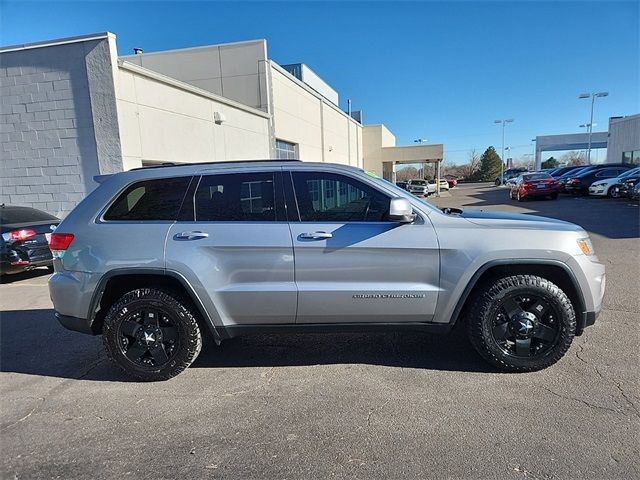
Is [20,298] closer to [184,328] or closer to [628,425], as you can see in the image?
[184,328]

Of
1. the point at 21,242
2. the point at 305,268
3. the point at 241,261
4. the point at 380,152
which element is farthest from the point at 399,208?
the point at 380,152

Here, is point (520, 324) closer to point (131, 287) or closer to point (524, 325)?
point (524, 325)

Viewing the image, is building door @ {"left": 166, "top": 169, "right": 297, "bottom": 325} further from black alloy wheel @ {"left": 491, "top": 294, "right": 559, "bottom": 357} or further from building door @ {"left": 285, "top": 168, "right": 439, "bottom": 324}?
black alloy wheel @ {"left": 491, "top": 294, "right": 559, "bottom": 357}

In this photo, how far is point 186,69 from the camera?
1741 cm

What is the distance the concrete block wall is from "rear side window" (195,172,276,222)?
7.58m

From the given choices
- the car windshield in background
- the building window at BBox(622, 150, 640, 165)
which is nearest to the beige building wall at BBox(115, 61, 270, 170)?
the car windshield in background

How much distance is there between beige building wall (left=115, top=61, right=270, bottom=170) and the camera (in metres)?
9.93

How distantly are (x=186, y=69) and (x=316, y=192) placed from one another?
1662 cm

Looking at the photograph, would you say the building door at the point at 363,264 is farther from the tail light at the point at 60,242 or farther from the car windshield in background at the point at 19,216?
the car windshield in background at the point at 19,216

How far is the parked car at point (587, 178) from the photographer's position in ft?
75.1

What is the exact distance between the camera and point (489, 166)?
78750 mm

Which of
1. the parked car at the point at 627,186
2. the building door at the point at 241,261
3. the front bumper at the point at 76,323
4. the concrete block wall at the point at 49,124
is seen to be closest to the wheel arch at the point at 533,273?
the building door at the point at 241,261

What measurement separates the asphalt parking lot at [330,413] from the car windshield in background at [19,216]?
4.33m

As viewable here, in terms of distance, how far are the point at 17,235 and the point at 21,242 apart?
0.46 feet
